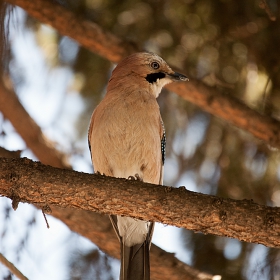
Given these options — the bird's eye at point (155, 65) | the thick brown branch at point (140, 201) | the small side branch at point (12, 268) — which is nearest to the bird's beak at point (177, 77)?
the bird's eye at point (155, 65)

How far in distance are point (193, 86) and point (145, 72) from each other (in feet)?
2.19

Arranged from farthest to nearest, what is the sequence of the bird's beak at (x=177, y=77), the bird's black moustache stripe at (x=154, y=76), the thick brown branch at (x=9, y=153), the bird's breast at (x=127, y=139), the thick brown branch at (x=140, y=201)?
the bird's black moustache stripe at (x=154, y=76) → the bird's beak at (x=177, y=77) → the thick brown branch at (x=9, y=153) → the bird's breast at (x=127, y=139) → the thick brown branch at (x=140, y=201)

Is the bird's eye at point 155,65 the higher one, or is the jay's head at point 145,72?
the bird's eye at point 155,65

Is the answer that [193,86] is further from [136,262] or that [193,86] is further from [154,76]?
[136,262]

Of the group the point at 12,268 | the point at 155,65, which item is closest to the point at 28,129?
the point at 155,65

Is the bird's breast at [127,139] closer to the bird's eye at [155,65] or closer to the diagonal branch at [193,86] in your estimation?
the bird's eye at [155,65]

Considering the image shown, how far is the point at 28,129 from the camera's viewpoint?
22.8ft

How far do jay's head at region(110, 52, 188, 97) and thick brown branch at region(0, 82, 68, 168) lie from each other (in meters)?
1.26

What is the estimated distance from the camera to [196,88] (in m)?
6.81

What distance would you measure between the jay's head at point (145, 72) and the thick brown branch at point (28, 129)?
49.5 inches

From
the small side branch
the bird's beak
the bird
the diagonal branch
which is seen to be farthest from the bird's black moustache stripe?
the small side branch

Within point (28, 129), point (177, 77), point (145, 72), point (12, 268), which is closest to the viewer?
point (12, 268)

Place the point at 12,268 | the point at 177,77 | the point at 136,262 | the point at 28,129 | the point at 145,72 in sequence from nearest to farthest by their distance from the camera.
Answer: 1. the point at 12,268
2. the point at 136,262
3. the point at 177,77
4. the point at 145,72
5. the point at 28,129

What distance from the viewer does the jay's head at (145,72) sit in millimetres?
6617
